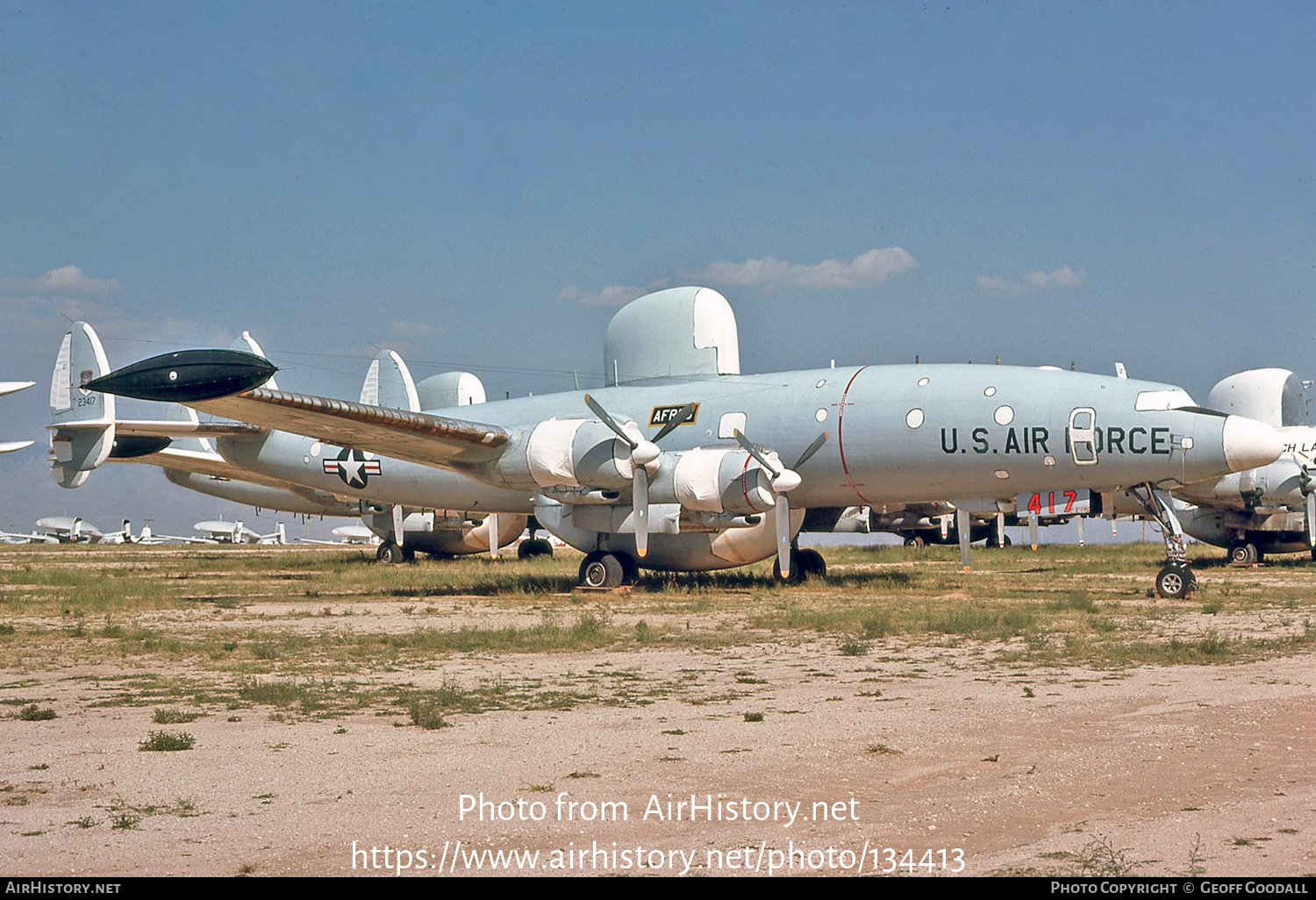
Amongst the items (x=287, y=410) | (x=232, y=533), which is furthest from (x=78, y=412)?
(x=232, y=533)

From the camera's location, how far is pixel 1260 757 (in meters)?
7.31

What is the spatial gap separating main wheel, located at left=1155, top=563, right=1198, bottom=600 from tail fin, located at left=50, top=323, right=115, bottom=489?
68.7ft

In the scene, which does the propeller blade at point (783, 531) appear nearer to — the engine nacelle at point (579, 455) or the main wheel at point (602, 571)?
the engine nacelle at point (579, 455)

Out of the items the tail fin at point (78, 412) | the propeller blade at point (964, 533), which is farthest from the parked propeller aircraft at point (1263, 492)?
the tail fin at point (78, 412)

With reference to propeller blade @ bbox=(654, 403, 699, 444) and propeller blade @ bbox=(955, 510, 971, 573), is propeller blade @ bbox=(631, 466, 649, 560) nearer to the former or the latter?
propeller blade @ bbox=(654, 403, 699, 444)

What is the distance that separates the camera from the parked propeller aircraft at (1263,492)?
36094 millimetres

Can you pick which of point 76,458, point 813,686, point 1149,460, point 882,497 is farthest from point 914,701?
point 76,458

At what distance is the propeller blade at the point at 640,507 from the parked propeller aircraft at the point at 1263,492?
2160 cm

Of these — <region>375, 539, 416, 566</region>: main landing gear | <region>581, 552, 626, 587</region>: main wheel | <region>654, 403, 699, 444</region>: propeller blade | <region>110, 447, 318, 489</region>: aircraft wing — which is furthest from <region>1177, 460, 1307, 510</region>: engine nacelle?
<region>110, 447, 318, 489</region>: aircraft wing

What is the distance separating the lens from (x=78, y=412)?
87.5ft

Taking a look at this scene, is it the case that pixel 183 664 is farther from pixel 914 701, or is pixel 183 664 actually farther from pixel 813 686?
pixel 914 701

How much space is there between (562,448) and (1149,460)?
34.7ft

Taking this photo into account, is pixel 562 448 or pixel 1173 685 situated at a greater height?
pixel 562 448

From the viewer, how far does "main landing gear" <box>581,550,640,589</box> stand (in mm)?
24141
